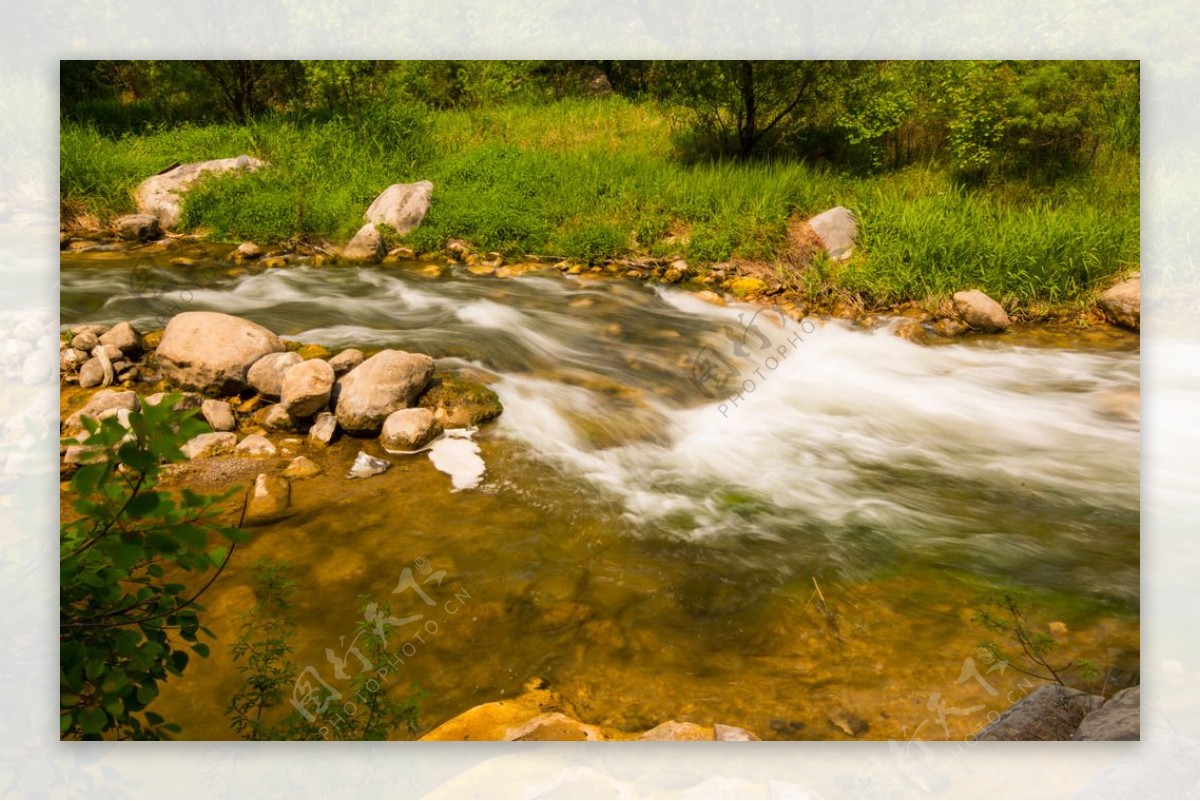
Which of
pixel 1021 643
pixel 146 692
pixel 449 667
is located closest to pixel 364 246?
pixel 449 667

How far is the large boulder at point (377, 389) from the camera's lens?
4.09 meters

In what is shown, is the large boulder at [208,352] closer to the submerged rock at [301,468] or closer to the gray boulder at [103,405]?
the gray boulder at [103,405]

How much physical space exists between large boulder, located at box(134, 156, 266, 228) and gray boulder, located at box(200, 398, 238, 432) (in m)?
1.18

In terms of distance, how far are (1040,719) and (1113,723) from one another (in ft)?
1.03

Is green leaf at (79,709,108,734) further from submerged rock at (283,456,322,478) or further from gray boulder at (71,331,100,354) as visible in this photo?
gray boulder at (71,331,100,354)

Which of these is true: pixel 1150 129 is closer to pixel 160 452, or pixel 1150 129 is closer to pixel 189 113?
pixel 160 452

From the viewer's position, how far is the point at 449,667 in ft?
10.2

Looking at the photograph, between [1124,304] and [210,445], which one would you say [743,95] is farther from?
[210,445]

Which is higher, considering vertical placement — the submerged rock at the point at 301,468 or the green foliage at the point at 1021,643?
the submerged rock at the point at 301,468

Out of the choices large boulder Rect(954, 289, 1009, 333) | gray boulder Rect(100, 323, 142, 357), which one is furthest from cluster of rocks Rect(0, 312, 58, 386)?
large boulder Rect(954, 289, 1009, 333)

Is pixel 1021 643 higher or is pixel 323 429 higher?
pixel 323 429

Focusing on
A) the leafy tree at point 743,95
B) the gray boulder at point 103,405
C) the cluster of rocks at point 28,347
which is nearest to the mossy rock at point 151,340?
the gray boulder at point 103,405

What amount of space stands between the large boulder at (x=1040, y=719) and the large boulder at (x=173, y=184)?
13.8 ft

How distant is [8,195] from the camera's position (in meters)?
3.88
